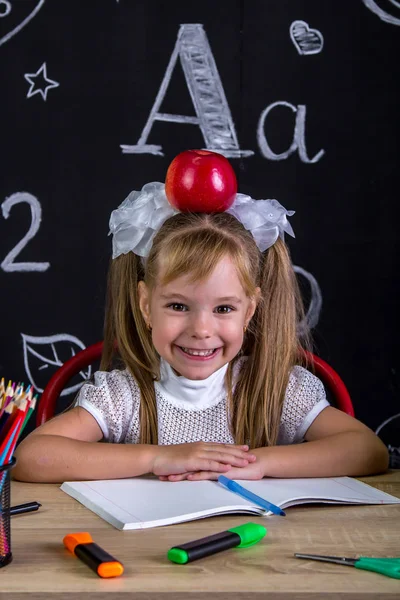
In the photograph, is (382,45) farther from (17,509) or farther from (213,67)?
(17,509)

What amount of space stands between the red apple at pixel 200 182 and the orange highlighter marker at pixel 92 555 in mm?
619

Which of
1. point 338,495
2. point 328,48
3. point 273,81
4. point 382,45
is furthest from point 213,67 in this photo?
point 338,495

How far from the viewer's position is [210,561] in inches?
31.5

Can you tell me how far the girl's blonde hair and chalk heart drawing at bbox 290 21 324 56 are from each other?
995 mm

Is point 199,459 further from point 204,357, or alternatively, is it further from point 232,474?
point 204,357

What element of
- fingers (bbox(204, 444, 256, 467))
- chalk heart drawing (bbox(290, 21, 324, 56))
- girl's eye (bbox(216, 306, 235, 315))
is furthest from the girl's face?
chalk heart drawing (bbox(290, 21, 324, 56))

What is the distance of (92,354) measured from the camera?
1522mm

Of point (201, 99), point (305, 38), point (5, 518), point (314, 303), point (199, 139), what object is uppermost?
point (305, 38)

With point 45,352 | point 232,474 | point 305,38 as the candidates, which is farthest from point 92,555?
point 305,38

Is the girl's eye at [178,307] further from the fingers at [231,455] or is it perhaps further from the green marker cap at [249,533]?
the green marker cap at [249,533]

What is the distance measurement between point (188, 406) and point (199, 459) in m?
0.33

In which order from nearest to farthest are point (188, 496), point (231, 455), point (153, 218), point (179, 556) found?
1. point (179, 556)
2. point (188, 496)
3. point (231, 455)
4. point (153, 218)

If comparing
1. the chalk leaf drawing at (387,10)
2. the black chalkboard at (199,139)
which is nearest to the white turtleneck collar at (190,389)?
the black chalkboard at (199,139)

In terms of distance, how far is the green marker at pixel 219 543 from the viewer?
790 mm
